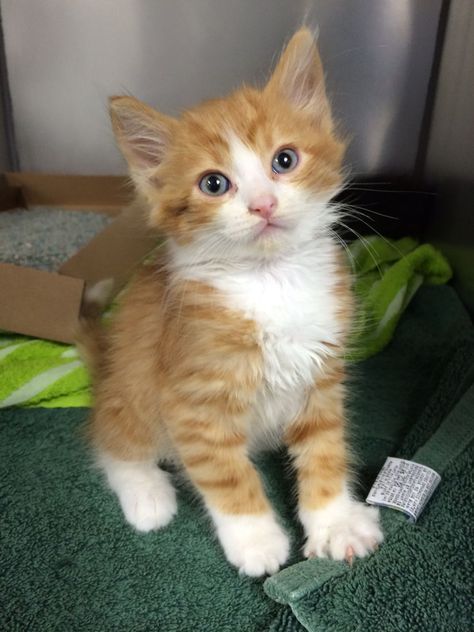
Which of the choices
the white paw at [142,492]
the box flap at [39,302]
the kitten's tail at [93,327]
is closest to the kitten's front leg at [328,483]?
the white paw at [142,492]

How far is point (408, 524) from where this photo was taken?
0.99m

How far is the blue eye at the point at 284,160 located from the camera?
103 centimetres

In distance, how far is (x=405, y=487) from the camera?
1.03 meters

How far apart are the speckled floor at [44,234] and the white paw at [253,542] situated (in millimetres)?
1148

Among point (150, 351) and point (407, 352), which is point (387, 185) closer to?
point (407, 352)

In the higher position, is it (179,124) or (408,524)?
(179,124)

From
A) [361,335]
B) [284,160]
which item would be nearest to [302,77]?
[284,160]

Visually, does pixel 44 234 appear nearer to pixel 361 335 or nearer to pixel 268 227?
pixel 361 335

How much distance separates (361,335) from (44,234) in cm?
115

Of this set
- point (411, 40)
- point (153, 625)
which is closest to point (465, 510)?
point (153, 625)

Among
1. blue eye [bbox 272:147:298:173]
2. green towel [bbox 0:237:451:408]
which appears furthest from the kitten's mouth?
green towel [bbox 0:237:451:408]

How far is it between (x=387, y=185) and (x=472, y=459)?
1326mm

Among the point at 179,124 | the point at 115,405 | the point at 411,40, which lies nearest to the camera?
the point at 179,124

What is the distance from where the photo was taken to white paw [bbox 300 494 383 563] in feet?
3.13
